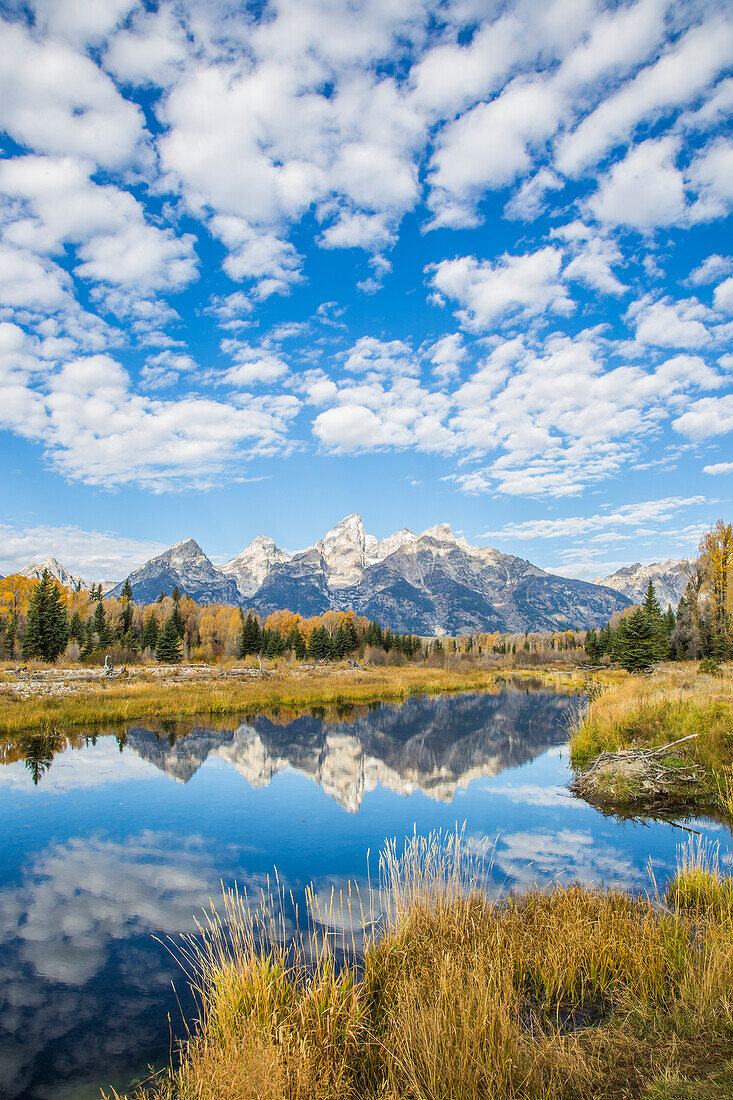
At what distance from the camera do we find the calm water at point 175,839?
7438 mm

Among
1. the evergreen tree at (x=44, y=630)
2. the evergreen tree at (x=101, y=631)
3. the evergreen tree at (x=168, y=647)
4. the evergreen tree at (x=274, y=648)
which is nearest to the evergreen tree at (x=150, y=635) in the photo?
the evergreen tree at (x=101, y=631)

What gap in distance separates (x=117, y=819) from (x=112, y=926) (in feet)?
23.4

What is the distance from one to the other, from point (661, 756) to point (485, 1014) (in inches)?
632

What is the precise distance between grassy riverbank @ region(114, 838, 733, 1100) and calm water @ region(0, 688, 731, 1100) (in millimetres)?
1529

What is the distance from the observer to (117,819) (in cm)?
1625

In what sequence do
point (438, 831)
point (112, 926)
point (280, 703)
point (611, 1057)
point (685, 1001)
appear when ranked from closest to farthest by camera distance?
point (611, 1057), point (685, 1001), point (112, 926), point (438, 831), point (280, 703)

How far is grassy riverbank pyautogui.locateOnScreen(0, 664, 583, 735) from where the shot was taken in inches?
1176

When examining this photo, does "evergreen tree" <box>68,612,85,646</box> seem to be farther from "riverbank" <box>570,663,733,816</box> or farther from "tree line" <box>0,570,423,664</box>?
"riverbank" <box>570,663,733,816</box>

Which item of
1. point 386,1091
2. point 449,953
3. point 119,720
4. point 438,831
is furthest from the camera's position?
point 119,720

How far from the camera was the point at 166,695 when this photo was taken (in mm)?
38562

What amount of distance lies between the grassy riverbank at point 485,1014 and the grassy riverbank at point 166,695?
2598 cm

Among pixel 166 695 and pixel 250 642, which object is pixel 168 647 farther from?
pixel 166 695

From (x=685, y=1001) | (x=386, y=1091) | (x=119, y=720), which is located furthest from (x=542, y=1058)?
(x=119, y=720)

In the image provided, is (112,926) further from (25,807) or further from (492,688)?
(492,688)
